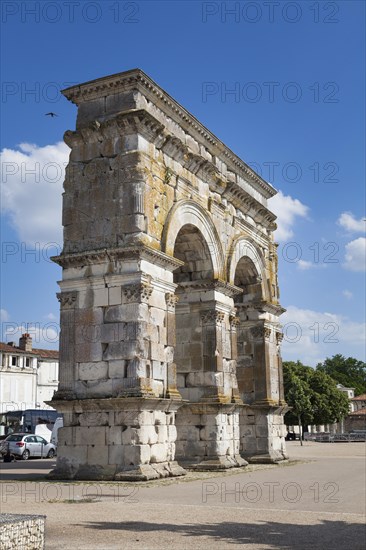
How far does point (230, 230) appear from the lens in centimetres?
2372

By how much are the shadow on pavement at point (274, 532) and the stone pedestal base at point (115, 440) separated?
6.30m

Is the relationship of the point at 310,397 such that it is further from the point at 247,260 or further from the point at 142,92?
the point at 142,92

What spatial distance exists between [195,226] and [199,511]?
11.3 metres

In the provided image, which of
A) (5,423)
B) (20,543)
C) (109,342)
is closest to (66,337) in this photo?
(109,342)

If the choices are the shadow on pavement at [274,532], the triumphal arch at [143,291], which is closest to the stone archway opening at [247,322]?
the triumphal arch at [143,291]

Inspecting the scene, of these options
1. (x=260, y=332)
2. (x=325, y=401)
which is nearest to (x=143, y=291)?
(x=260, y=332)

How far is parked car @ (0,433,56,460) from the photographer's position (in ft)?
104

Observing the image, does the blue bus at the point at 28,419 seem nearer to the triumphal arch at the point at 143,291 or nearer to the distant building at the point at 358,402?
the triumphal arch at the point at 143,291

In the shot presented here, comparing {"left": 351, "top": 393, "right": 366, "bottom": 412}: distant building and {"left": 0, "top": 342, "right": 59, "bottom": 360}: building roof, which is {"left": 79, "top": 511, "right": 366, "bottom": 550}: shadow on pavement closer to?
{"left": 0, "top": 342, "right": 59, "bottom": 360}: building roof

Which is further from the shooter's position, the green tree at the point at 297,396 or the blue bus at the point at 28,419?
the green tree at the point at 297,396

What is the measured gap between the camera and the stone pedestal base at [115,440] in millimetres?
15922

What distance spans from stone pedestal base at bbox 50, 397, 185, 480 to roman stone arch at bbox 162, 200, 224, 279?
4.44m

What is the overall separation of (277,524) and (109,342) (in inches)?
322

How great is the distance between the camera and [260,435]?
79.9 ft
